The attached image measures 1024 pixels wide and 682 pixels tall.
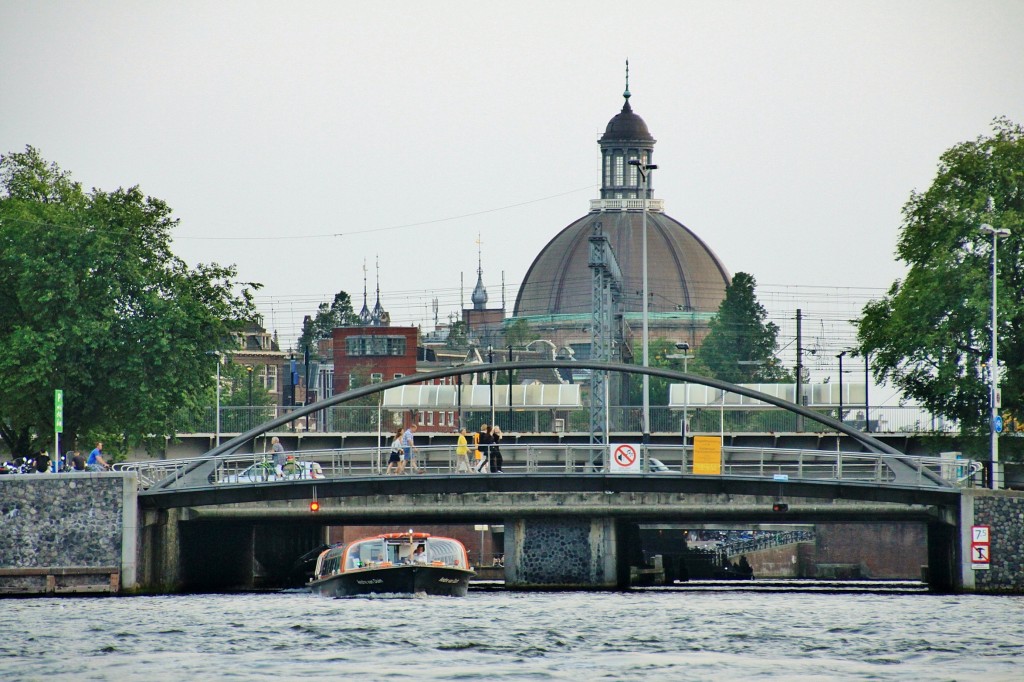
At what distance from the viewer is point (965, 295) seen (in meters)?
75.8

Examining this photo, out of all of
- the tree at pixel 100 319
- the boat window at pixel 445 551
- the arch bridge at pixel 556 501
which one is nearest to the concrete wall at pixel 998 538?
the arch bridge at pixel 556 501

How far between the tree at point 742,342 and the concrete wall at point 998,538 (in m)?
76.7

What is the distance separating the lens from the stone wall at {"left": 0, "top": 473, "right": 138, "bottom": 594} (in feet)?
195

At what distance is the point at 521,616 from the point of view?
171 feet

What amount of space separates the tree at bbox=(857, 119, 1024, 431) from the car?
2408cm

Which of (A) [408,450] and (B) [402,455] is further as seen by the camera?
(B) [402,455]

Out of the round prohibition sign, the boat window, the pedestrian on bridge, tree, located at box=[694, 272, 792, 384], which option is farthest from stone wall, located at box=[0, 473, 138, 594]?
tree, located at box=[694, 272, 792, 384]

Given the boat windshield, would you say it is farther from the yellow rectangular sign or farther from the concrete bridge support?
the yellow rectangular sign

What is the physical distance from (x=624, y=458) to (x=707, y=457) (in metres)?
2.65

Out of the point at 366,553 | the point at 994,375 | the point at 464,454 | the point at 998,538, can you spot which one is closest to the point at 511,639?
the point at 366,553

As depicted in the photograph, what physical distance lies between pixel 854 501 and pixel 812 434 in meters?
27.4

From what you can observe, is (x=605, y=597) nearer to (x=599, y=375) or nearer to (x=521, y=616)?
(x=521, y=616)

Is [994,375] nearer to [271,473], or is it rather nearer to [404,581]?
[404,581]

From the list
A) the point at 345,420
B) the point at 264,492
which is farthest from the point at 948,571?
the point at 345,420
